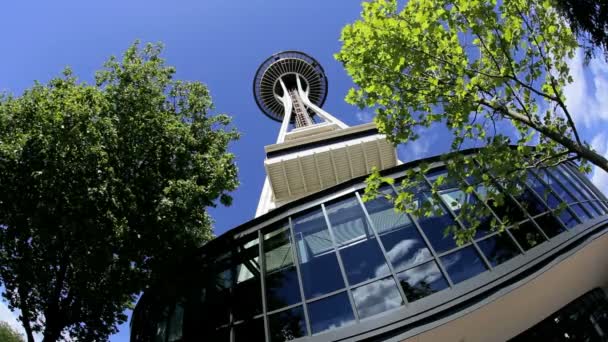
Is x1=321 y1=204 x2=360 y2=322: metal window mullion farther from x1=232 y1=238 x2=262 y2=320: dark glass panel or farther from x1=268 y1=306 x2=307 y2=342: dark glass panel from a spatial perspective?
x1=232 y1=238 x2=262 y2=320: dark glass panel

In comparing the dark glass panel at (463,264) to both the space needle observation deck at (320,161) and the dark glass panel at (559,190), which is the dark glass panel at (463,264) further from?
the space needle observation deck at (320,161)

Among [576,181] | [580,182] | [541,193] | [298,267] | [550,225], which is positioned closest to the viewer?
[298,267]

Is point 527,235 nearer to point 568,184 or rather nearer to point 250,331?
point 568,184

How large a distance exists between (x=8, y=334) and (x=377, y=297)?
28.2m

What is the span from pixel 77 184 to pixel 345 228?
7.95 meters

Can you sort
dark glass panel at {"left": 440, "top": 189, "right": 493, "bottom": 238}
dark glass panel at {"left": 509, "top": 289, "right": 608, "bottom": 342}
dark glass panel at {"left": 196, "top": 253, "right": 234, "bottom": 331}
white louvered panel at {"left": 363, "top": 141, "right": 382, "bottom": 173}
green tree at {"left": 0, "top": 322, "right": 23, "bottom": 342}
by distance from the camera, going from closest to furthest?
dark glass panel at {"left": 440, "top": 189, "right": 493, "bottom": 238} → dark glass panel at {"left": 196, "top": 253, "right": 234, "bottom": 331} → dark glass panel at {"left": 509, "top": 289, "right": 608, "bottom": 342} → green tree at {"left": 0, "top": 322, "right": 23, "bottom": 342} → white louvered panel at {"left": 363, "top": 141, "right": 382, "bottom": 173}

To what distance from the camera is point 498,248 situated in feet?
32.0

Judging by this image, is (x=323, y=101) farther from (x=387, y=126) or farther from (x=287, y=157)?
(x=387, y=126)

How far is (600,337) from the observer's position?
10.9 metres

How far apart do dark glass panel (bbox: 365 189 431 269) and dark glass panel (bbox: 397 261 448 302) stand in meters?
0.22

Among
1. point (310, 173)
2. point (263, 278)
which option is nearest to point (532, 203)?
point (263, 278)

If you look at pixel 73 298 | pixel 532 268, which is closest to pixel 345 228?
pixel 532 268

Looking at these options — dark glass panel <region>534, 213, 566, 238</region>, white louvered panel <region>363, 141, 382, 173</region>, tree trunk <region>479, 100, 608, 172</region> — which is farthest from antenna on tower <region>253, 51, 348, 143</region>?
tree trunk <region>479, 100, 608, 172</region>

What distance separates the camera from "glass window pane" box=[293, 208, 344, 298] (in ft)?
30.9
